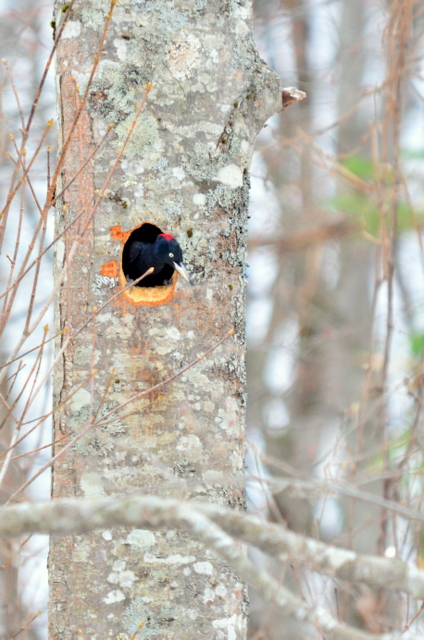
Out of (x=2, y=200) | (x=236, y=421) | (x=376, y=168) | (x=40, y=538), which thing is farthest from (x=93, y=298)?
(x=2, y=200)

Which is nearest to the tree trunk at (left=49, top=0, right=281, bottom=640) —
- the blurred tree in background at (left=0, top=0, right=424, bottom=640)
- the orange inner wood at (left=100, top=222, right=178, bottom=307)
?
the orange inner wood at (left=100, top=222, right=178, bottom=307)

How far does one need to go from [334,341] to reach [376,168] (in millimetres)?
4596

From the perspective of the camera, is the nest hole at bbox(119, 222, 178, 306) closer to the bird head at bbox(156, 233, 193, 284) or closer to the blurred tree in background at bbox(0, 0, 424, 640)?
the bird head at bbox(156, 233, 193, 284)

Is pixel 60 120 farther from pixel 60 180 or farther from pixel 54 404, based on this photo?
pixel 54 404

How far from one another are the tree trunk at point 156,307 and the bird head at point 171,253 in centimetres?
3

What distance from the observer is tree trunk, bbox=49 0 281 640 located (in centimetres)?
247

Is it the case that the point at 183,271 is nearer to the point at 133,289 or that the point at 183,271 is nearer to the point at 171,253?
the point at 171,253

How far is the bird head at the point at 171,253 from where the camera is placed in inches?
105

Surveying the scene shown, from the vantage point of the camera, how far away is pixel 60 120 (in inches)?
109

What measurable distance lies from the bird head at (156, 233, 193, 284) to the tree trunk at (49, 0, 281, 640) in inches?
1.2

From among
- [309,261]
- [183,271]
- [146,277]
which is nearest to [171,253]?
[183,271]

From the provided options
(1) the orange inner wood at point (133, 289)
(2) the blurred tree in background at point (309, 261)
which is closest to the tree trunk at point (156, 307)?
(1) the orange inner wood at point (133, 289)

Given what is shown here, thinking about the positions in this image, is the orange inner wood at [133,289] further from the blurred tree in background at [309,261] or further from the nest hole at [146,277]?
the blurred tree in background at [309,261]

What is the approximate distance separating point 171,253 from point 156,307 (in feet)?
0.68
